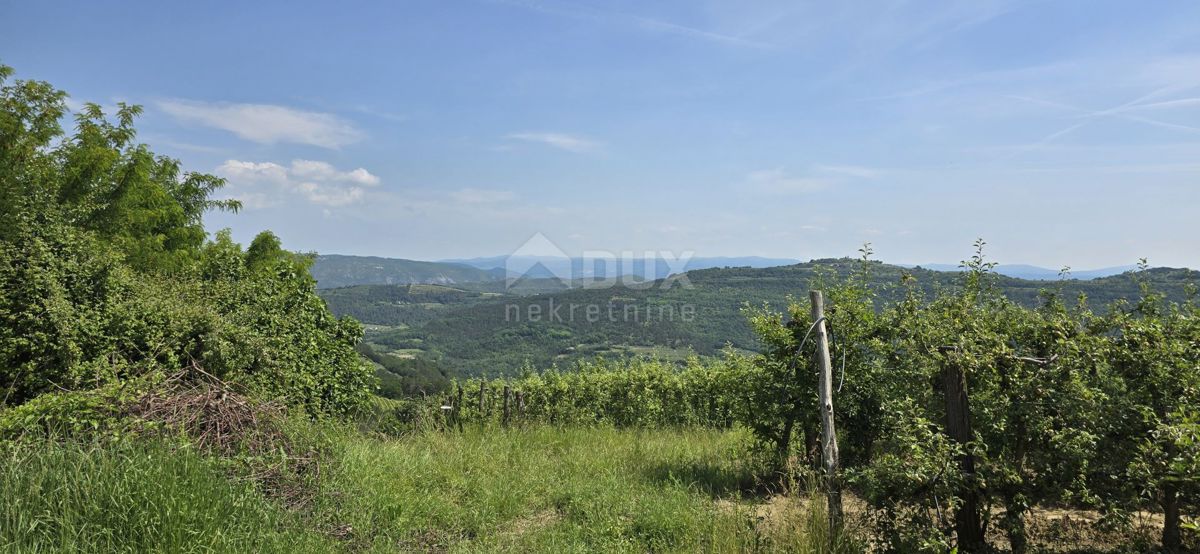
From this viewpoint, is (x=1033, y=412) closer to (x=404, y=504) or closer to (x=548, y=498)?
(x=548, y=498)

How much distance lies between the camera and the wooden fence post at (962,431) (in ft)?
13.0

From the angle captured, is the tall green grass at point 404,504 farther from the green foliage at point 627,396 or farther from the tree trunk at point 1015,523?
the green foliage at point 627,396

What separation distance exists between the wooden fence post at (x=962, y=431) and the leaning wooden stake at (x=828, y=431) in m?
0.76

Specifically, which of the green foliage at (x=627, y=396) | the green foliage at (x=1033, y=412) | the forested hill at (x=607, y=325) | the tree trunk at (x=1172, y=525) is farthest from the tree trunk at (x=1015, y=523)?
the forested hill at (x=607, y=325)

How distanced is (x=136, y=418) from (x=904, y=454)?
5.74 m

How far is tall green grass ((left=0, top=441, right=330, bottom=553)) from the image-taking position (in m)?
3.73

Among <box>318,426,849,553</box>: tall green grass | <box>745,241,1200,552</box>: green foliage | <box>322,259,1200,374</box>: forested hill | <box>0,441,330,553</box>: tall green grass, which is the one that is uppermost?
<box>745,241,1200,552</box>: green foliage

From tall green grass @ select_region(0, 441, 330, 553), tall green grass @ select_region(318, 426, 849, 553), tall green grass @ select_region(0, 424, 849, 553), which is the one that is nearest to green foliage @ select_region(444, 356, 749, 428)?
tall green grass @ select_region(318, 426, 849, 553)

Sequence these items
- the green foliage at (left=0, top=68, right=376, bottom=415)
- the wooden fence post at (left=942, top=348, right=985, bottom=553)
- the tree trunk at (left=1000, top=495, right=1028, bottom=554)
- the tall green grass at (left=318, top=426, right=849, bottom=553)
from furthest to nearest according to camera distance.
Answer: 1. the green foliage at (left=0, top=68, right=376, bottom=415)
2. the tall green grass at (left=318, top=426, right=849, bottom=553)
3. the wooden fence post at (left=942, top=348, right=985, bottom=553)
4. the tree trunk at (left=1000, top=495, right=1028, bottom=554)

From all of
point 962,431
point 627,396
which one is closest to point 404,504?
point 962,431

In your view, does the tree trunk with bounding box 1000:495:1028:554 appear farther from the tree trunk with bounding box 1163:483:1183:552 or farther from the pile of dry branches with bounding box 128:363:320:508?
the pile of dry branches with bounding box 128:363:320:508

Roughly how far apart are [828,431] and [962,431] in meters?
0.88

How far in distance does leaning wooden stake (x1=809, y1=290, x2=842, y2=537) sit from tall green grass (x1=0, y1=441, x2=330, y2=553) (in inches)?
145

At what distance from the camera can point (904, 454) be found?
3973 mm
